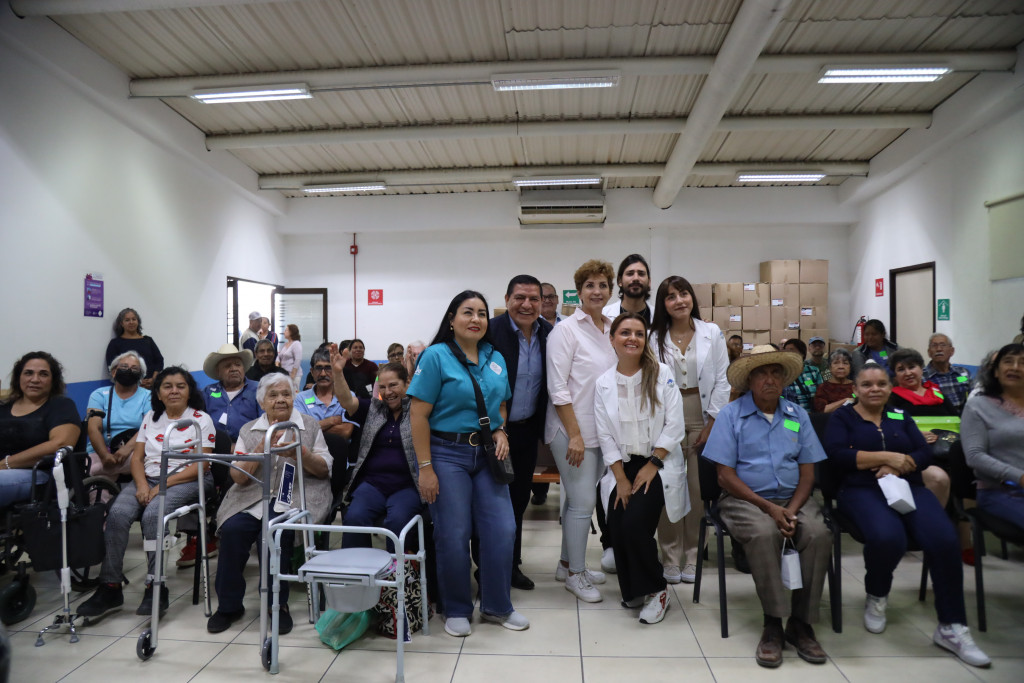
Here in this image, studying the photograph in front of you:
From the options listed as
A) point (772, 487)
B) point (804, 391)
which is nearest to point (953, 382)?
point (804, 391)

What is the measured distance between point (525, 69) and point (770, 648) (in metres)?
5.03

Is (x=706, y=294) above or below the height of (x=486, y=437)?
above

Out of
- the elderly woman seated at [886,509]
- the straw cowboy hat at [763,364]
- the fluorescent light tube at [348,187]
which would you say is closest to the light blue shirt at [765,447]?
the straw cowboy hat at [763,364]

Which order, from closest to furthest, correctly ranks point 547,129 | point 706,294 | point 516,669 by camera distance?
point 516,669
point 547,129
point 706,294

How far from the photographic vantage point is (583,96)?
6.36 metres

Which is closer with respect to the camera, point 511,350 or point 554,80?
point 511,350

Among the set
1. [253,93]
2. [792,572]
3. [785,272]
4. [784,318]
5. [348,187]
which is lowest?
[792,572]

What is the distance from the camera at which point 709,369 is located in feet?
10.3

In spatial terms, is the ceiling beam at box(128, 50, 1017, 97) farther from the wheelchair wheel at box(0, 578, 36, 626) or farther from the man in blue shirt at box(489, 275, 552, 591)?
the wheelchair wheel at box(0, 578, 36, 626)

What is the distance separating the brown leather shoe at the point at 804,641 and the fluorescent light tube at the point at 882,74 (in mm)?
5077

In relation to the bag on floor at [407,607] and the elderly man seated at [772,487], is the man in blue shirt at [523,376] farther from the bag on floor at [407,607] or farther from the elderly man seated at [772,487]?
the elderly man seated at [772,487]

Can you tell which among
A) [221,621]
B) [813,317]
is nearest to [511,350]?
[221,621]

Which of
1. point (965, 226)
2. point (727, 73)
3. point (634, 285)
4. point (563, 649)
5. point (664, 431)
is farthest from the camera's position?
point (965, 226)

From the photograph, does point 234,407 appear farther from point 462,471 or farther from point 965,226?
point 965,226
